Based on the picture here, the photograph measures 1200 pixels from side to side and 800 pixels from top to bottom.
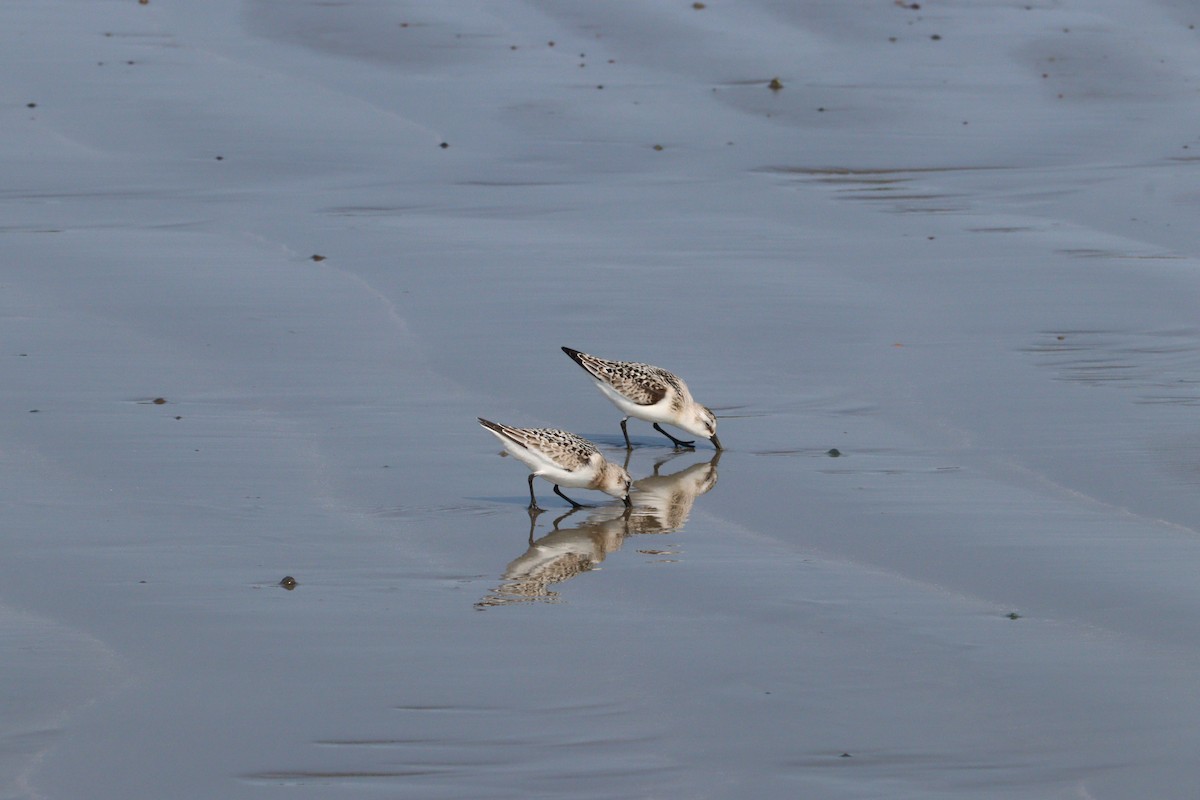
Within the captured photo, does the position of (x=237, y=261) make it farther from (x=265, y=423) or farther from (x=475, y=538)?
(x=475, y=538)

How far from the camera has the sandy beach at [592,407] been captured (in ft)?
18.8

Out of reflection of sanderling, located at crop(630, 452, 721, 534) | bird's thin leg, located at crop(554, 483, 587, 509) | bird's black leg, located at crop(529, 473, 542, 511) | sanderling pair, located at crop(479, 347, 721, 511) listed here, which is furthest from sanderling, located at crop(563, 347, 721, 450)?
bird's black leg, located at crop(529, 473, 542, 511)

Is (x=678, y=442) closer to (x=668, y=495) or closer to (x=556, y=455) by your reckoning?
(x=668, y=495)

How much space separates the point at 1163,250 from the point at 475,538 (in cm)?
665

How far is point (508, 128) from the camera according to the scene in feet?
53.5

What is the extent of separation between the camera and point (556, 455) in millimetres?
7992

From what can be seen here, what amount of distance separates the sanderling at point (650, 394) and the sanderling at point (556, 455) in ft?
3.24

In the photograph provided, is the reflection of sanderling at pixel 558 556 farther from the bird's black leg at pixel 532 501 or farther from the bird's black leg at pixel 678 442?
the bird's black leg at pixel 678 442

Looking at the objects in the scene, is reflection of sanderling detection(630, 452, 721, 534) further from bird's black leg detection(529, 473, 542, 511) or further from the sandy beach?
bird's black leg detection(529, 473, 542, 511)

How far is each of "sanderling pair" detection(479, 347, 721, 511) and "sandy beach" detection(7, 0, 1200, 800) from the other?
0.17 m

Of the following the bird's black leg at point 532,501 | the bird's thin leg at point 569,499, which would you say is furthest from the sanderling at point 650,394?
the bird's black leg at point 532,501

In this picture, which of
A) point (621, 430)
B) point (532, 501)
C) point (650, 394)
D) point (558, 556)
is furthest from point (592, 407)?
point (558, 556)

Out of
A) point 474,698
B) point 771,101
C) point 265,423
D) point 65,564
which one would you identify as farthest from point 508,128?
point 474,698

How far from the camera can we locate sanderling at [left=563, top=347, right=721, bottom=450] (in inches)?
357
